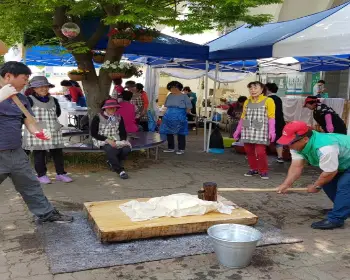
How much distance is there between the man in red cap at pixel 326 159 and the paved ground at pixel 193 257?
23cm

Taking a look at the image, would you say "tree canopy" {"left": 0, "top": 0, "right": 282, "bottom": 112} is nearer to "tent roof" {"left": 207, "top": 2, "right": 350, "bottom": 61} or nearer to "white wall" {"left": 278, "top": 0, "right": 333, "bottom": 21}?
"tent roof" {"left": 207, "top": 2, "right": 350, "bottom": 61}

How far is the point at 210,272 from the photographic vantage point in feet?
11.1

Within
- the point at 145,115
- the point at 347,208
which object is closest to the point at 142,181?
the point at 347,208

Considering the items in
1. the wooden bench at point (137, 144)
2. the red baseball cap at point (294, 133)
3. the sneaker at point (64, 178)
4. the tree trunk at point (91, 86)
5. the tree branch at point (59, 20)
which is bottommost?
the sneaker at point (64, 178)

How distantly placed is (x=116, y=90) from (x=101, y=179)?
12.1 feet

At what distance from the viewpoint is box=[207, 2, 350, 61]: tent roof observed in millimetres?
6520

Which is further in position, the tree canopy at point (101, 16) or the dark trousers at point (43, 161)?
the tree canopy at point (101, 16)

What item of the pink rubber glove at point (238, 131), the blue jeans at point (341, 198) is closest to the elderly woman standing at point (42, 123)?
the pink rubber glove at point (238, 131)

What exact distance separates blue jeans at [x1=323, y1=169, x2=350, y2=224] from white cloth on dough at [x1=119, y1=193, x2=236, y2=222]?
116 cm

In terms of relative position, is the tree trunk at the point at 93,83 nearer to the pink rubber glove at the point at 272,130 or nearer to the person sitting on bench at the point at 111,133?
the person sitting on bench at the point at 111,133

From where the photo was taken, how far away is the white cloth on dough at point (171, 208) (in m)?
4.08

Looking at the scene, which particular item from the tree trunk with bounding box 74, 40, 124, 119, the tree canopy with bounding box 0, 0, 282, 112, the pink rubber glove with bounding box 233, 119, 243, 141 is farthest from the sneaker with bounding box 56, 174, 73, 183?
the pink rubber glove with bounding box 233, 119, 243, 141

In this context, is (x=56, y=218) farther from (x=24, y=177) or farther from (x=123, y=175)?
(x=123, y=175)

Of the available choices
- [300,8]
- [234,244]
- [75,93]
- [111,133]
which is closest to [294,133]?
[234,244]
